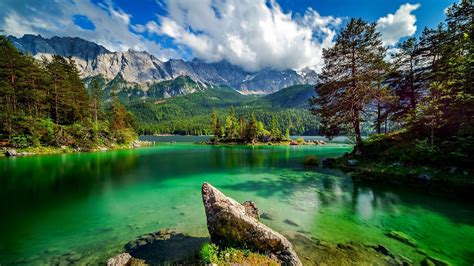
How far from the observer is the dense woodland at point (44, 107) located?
4212 cm

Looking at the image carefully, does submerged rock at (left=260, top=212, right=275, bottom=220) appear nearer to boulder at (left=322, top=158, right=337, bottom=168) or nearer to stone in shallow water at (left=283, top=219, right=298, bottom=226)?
stone in shallow water at (left=283, top=219, right=298, bottom=226)

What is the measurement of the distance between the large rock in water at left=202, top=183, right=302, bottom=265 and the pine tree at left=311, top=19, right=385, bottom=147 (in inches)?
1002

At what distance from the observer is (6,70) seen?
1722 inches

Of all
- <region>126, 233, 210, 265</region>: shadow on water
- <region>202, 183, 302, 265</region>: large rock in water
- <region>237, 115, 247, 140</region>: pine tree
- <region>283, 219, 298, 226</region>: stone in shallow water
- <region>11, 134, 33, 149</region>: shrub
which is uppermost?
<region>237, 115, 247, 140</region>: pine tree

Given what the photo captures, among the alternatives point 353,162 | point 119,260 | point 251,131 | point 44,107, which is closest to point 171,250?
point 119,260

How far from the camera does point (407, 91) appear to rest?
33.4 m

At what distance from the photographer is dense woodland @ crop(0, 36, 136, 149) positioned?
42125 mm

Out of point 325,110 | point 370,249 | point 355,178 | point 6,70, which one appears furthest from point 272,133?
point 370,249

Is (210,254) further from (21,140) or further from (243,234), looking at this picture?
(21,140)

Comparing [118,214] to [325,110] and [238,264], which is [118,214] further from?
[325,110]

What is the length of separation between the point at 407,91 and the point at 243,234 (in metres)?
38.6

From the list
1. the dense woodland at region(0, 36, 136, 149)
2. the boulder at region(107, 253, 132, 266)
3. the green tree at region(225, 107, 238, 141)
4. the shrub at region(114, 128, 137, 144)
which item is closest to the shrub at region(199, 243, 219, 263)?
the boulder at region(107, 253, 132, 266)

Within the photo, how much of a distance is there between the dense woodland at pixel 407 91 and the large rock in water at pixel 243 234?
19773mm

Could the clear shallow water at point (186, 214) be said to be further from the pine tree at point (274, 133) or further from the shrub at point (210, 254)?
the pine tree at point (274, 133)
